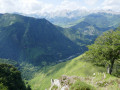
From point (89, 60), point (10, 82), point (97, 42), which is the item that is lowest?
point (10, 82)

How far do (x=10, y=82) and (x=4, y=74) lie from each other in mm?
10538

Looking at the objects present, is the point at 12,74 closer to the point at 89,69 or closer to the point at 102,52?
the point at 102,52

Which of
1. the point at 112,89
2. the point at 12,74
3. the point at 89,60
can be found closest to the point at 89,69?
the point at 12,74

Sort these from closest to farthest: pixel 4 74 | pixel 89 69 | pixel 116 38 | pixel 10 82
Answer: pixel 116 38 < pixel 10 82 < pixel 4 74 < pixel 89 69

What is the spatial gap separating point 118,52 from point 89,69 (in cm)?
12281

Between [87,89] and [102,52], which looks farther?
[102,52]

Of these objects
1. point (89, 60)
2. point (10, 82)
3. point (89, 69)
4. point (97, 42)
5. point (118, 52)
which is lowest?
point (89, 69)

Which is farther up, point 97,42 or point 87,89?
point 97,42

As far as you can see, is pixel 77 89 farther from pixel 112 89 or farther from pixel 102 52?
pixel 102 52

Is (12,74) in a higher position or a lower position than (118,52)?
lower

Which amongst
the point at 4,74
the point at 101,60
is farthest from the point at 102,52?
the point at 4,74

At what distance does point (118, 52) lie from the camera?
24.4 m

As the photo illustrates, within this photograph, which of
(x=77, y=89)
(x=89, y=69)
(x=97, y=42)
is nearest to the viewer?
(x=77, y=89)

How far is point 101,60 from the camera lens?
2648cm
